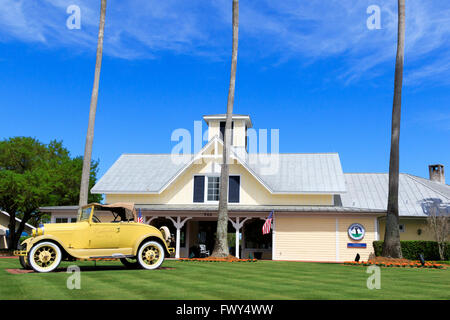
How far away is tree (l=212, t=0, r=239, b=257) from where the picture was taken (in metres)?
22.4

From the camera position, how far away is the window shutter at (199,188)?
29.4m

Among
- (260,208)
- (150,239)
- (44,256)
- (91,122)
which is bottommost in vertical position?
(44,256)

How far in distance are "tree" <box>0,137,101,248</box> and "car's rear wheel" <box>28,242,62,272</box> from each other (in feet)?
71.9

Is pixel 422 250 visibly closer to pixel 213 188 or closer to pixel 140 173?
pixel 213 188

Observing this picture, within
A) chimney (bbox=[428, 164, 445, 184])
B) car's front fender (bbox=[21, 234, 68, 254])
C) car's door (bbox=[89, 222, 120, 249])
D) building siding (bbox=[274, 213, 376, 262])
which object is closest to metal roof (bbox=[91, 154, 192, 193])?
building siding (bbox=[274, 213, 376, 262])

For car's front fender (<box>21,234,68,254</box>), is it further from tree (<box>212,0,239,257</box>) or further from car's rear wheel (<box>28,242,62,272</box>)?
tree (<box>212,0,239,257</box>)

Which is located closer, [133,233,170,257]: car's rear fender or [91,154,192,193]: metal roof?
[133,233,170,257]: car's rear fender

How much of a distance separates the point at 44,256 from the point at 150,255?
306 centimetres

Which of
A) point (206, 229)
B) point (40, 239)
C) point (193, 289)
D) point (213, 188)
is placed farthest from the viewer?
point (206, 229)

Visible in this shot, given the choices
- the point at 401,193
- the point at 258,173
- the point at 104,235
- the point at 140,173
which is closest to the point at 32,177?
the point at 140,173

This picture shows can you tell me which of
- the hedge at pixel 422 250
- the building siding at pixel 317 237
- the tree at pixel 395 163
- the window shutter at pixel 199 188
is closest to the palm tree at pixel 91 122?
the window shutter at pixel 199 188

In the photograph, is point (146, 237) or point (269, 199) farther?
point (269, 199)

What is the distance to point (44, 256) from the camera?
41.8ft

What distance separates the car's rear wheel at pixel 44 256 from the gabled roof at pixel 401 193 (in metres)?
22.5
